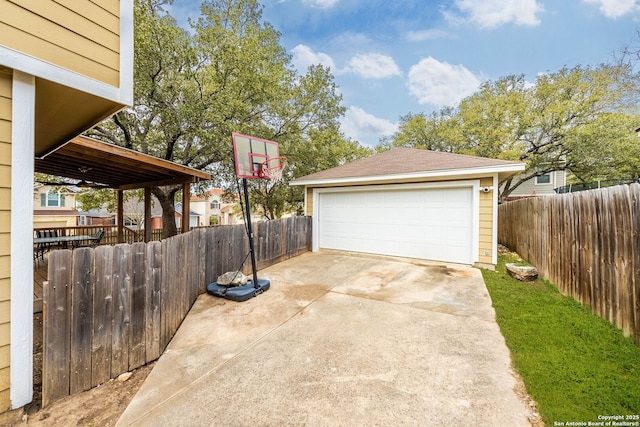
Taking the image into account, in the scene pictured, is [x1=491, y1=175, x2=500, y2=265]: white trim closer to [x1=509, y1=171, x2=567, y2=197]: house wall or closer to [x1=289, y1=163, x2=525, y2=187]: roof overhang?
[x1=289, y1=163, x2=525, y2=187]: roof overhang

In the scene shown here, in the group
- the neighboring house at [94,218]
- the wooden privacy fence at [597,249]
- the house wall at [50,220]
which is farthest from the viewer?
the neighboring house at [94,218]

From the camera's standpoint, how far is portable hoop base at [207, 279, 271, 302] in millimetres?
4328

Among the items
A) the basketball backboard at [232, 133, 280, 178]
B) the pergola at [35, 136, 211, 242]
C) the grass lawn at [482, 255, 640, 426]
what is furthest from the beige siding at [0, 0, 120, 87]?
the grass lawn at [482, 255, 640, 426]

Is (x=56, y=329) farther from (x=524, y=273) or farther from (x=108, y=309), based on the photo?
(x=524, y=273)

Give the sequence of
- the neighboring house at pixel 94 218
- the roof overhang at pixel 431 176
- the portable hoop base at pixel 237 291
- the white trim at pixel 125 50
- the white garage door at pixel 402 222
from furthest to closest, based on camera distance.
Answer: the neighboring house at pixel 94 218, the white garage door at pixel 402 222, the roof overhang at pixel 431 176, the portable hoop base at pixel 237 291, the white trim at pixel 125 50

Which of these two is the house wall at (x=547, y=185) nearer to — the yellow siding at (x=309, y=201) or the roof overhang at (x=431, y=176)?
the roof overhang at (x=431, y=176)

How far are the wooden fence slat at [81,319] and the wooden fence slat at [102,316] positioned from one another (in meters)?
0.04

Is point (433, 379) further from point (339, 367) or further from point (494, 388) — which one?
point (339, 367)

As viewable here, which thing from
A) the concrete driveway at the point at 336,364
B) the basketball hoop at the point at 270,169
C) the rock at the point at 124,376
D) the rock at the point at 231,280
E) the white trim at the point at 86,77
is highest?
the white trim at the point at 86,77

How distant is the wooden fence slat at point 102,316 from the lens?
2.48 metres

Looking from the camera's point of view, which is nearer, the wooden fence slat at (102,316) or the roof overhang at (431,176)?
the wooden fence slat at (102,316)

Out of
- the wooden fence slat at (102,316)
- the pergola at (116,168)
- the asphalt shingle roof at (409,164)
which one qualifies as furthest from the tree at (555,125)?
the wooden fence slat at (102,316)

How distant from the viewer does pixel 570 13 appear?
10.6 m

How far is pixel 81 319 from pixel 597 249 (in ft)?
18.9
